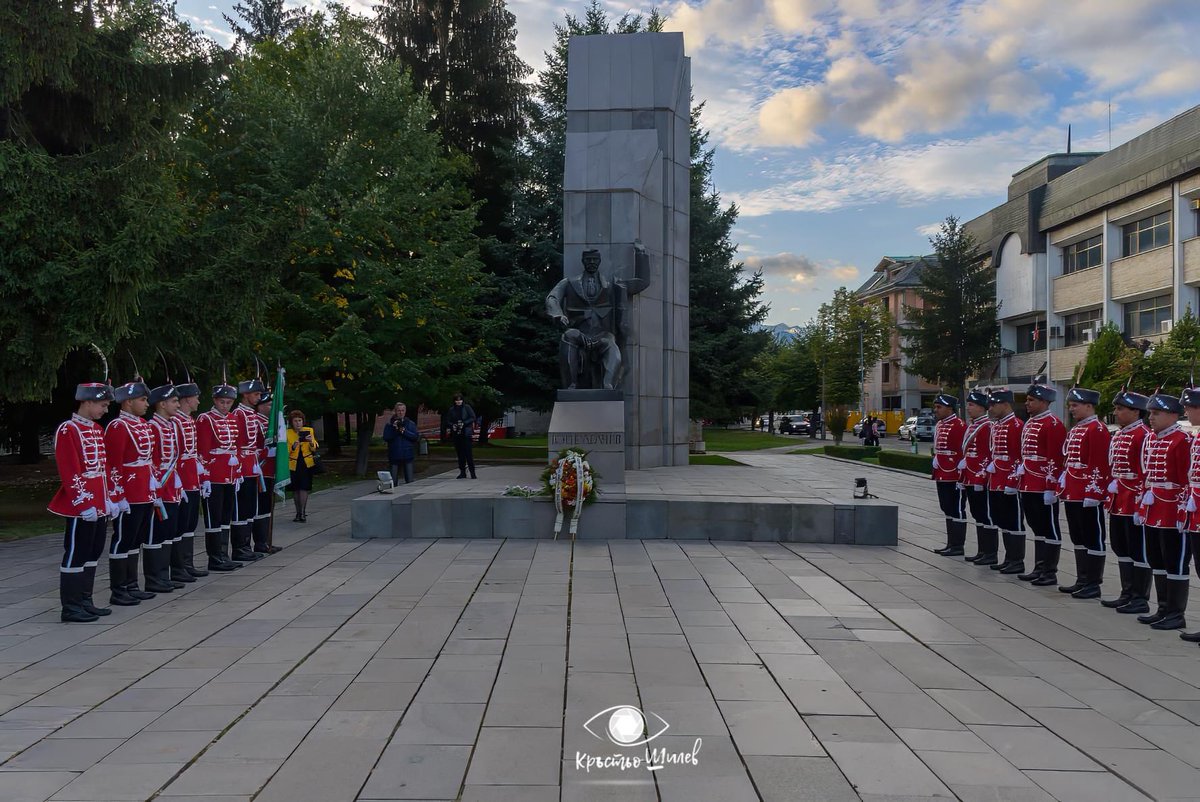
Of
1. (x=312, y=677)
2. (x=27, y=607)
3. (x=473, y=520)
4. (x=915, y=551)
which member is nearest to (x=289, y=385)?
(x=473, y=520)

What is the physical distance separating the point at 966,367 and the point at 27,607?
49584 mm

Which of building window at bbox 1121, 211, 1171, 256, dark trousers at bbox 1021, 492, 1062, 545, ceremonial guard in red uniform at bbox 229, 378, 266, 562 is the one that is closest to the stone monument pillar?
ceremonial guard in red uniform at bbox 229, 378, 266, 562

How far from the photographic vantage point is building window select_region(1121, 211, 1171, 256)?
120 feet

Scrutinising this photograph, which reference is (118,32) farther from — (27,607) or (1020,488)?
(1020,488)

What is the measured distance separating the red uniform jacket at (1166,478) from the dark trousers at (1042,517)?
63.7 inches

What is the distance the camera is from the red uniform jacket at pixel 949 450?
10961 mm

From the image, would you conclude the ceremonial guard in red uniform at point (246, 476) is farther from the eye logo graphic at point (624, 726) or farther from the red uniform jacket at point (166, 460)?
the eye logo graphic at point (624, 726)

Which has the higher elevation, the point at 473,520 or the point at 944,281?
the point at 944,281

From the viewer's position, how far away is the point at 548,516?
12602mm

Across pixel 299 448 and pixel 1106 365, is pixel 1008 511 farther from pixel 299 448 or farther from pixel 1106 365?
pixel 1106 365

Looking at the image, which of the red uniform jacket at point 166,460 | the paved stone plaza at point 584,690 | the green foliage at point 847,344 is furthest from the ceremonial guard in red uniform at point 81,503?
the green foliage at point 847,344

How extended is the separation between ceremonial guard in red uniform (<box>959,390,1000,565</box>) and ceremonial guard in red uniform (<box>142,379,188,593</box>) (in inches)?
348

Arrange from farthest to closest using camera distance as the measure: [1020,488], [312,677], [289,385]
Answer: [289,385]
[1020,488]
[312,677]

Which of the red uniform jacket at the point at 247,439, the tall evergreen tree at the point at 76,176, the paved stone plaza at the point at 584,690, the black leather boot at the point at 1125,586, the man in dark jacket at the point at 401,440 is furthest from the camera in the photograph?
the man in dark jacket at the point at 401,440
